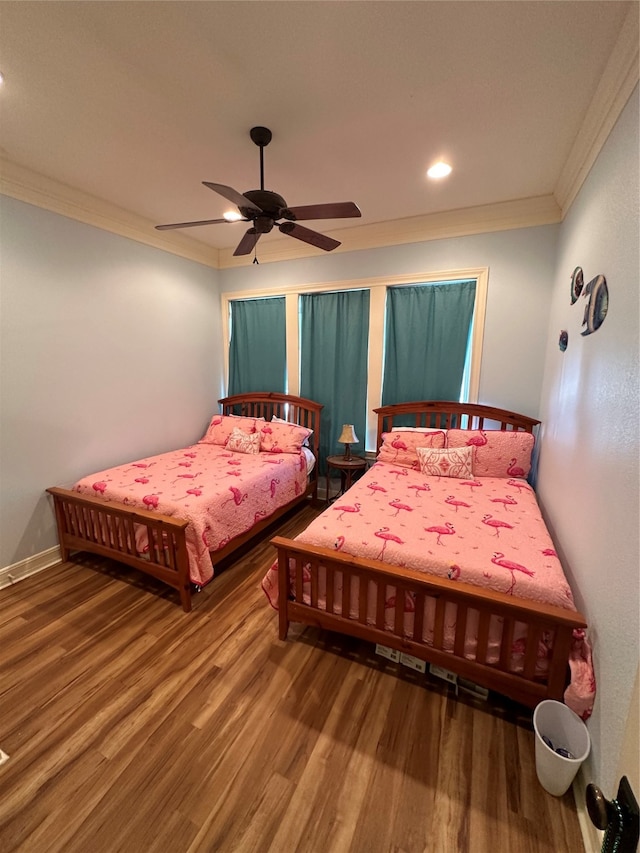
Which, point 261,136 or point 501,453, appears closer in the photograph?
point 261,136

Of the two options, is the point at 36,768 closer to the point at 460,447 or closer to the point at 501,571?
the point at 501,571

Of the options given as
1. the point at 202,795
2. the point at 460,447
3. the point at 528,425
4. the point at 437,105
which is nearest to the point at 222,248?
the point at 437,105

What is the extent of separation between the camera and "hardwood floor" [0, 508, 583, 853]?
1.16 m

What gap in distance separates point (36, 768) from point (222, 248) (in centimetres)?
429

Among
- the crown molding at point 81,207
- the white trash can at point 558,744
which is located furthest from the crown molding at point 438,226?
the white trash can at point 558,744

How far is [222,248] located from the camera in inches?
157

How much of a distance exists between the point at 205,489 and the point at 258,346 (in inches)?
81.7

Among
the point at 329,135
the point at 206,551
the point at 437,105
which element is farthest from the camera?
the point at 206,551

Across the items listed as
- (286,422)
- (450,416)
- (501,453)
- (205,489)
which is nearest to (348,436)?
(286,422)

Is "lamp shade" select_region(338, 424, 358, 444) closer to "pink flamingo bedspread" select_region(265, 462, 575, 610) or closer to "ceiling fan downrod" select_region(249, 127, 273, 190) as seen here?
"pink flamingo bedspread" select_region(265, 462, 575, 610)

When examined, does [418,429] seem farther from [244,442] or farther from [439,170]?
[439,170]

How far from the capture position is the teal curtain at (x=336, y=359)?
355 cm

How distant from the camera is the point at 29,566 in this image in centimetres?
254

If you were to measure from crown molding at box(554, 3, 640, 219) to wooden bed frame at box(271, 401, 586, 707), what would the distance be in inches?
85.0
